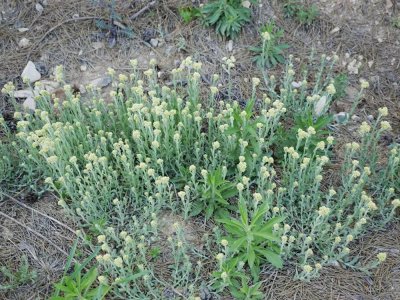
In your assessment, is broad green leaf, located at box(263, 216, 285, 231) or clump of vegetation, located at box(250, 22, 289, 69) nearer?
broad green leaf, located at box(263, 216, 285, 231)

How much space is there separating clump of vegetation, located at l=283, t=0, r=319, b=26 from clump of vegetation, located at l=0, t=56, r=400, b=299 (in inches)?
38.5

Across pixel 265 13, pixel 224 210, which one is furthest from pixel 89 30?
pixel 224 210

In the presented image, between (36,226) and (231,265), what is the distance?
55.2 inches

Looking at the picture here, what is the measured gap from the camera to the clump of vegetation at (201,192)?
2802mm

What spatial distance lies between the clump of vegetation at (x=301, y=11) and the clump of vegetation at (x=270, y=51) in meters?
0.30

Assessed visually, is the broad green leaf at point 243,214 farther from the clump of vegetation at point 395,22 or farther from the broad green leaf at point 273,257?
the clump of vegetation at point 395,22

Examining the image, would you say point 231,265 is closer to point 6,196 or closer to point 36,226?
point 36,226

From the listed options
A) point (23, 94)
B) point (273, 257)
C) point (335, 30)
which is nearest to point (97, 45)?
point (23, 94)

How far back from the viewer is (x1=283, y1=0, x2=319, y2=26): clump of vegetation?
169 inches

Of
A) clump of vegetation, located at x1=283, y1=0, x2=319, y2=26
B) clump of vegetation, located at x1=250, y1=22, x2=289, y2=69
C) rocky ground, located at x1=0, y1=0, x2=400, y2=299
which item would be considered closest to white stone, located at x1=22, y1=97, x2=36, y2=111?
rocky ground, located at x1=0, y1=0, x2=400, y2=299

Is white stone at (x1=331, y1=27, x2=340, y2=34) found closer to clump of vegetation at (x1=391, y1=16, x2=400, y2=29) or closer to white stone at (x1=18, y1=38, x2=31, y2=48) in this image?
clump of vegetation at (x1=391, y1=16, x2=400, y2=29)

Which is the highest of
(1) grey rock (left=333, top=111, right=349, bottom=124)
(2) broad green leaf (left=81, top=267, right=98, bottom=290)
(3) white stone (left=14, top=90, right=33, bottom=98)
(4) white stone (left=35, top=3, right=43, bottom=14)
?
(4) white stone (left=35, top=3, right=43, bottom=14)

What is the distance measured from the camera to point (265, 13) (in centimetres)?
436

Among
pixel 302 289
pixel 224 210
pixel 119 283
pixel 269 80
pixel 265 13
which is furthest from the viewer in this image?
pixel 265 13
